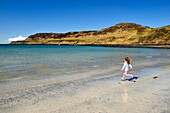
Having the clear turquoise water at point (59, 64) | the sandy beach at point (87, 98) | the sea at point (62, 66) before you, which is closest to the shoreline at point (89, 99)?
the sandy beach at point (87, 98)

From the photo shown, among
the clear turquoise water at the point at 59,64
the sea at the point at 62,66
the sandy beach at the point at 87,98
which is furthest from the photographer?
the clear turquoise water at the point at 59,64

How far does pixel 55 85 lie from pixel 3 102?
4.46m

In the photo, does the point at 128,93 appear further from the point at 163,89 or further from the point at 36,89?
the point at 36,89

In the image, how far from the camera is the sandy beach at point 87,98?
29.9 ft

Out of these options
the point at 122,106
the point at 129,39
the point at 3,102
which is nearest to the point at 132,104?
the point at 122,106

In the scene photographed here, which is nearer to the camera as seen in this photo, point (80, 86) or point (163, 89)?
point (163, 89)

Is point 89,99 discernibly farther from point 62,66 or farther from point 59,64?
point 59,64

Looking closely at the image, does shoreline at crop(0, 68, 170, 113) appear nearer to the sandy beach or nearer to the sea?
the sandy beach

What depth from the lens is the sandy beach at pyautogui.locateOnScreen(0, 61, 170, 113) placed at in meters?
9.12

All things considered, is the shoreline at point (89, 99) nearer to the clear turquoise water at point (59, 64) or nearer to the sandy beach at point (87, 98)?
the sandy beach at point (87, 98)

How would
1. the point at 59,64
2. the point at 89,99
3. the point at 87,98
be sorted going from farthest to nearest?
1. the point at 59,64
2. the point at 87,98
3. the point at 89,99

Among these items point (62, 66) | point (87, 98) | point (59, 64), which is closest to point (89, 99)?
point (87, 98)

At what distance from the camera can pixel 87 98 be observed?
10836 millimetres

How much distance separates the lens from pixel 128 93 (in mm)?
11898
